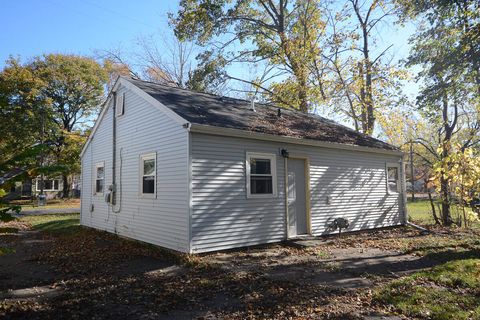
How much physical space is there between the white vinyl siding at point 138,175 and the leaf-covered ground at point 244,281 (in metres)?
0.63

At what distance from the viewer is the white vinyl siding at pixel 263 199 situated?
8664 millimetres

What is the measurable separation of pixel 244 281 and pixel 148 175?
516 cm

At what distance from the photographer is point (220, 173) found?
356 inches

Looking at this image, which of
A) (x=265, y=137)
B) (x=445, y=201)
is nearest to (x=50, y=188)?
(x=265, y=137)

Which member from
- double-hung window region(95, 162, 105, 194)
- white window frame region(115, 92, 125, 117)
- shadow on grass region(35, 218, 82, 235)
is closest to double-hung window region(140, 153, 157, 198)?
white window frame region(115, 92, 125, 117)

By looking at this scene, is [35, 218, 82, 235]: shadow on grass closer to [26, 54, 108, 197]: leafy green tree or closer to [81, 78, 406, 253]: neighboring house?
[81, 78, 406, 253]: neighboring house

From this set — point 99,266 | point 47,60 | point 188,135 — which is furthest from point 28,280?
point 47,60

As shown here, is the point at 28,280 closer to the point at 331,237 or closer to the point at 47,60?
the point at 331,237

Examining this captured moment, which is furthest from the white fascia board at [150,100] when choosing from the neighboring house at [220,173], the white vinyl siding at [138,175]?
the white vinyl siding at [138,175]

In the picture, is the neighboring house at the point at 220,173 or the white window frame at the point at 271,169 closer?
the neighboring house at the point at 220,173

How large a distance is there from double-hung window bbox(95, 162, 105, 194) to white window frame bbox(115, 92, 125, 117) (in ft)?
7.49

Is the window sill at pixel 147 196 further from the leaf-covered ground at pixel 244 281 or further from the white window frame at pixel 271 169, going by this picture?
the white window frame at pixel 271 169

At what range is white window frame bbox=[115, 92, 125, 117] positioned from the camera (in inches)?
472

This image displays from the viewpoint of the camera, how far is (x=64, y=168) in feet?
15.8
